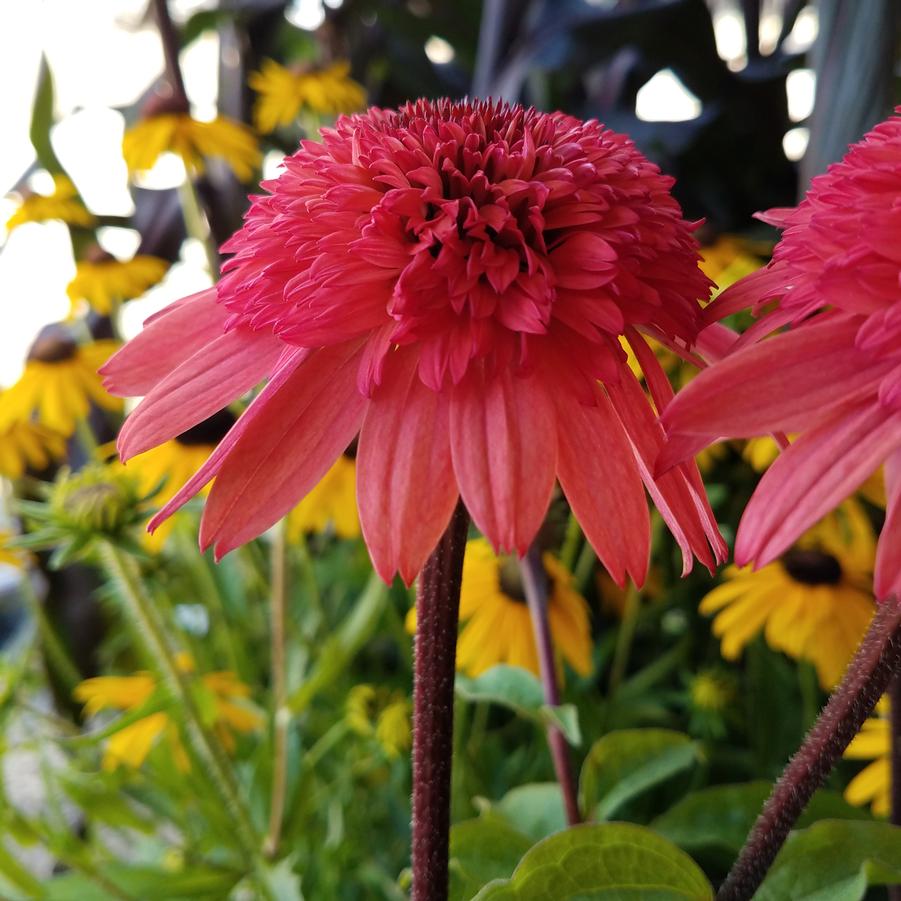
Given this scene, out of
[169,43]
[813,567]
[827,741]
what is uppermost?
[169,43]

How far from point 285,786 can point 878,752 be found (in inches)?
10.3

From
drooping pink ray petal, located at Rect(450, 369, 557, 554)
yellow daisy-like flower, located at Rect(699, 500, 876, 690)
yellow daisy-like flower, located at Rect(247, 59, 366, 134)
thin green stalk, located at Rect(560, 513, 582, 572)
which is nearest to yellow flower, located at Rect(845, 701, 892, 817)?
yellow daisy-like flower, located at Rect(699, 500, 876, 690)

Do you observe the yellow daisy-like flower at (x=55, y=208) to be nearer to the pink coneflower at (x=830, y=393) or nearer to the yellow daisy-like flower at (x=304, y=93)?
the yellow daisy-like flower at (x=304, y=93)

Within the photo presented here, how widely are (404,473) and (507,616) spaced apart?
259 mm

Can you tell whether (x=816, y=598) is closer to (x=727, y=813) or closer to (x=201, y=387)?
(x=727, y=813)

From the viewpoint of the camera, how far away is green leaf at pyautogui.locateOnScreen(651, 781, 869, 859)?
27 cm

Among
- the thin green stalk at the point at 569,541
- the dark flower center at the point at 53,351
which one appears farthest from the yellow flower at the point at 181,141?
the thin green stalk at the point at 569,541

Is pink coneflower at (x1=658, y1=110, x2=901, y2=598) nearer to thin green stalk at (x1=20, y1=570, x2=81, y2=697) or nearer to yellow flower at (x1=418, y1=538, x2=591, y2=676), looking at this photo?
yellow flower at (x1=418, y1=538, x2=591, y2=676)

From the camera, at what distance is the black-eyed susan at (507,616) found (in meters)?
0.40

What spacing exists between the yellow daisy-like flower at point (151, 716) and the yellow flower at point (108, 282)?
10.5 inches

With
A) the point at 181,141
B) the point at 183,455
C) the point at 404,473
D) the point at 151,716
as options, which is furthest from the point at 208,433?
the point at 404,473

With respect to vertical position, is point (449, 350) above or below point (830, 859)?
above

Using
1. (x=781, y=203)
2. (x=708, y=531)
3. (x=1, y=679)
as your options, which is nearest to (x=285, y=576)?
(x=1, y=679)

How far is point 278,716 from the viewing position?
0.45m
